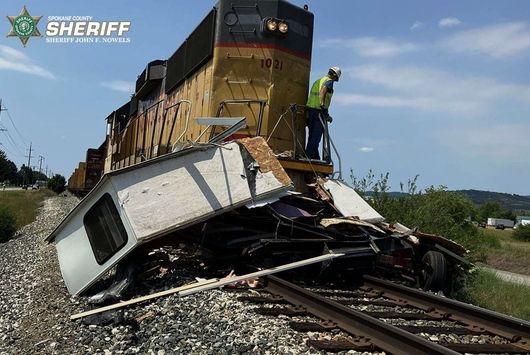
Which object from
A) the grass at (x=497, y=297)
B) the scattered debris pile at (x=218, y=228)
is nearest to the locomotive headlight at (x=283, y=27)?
the scattered debris pile at (x=218, y=228)

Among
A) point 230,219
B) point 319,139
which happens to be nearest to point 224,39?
point 319,139

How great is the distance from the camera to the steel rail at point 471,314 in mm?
4379

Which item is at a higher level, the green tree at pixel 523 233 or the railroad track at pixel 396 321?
the railroad track at pixel 396 321

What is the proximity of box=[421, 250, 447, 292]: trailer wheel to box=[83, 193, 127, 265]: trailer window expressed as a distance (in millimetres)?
3910

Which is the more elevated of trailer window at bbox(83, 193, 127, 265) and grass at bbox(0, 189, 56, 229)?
trailer window at bbox(83, 193, 127, 265)

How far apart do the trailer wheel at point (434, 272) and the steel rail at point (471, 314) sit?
867mm

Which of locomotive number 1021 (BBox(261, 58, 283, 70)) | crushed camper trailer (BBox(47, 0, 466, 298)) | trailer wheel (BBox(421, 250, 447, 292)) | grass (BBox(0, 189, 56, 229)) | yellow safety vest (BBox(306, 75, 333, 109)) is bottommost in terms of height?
grass (BBox(0, 189, 56, 229))

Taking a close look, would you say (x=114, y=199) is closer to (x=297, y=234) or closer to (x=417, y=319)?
(x=297, y=234)

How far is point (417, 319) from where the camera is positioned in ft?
16.1

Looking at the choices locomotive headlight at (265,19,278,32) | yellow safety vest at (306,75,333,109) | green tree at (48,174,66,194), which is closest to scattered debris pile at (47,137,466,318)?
yellow safety vest at (306,75,333,109)

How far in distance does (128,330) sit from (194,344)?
0.85 m

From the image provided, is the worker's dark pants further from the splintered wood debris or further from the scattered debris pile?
the splintered wood debris

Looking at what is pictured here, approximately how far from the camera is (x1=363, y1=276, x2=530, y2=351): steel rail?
4.38 meters

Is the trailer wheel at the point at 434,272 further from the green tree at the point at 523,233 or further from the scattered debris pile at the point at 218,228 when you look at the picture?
the green tree at the point at 523,233
